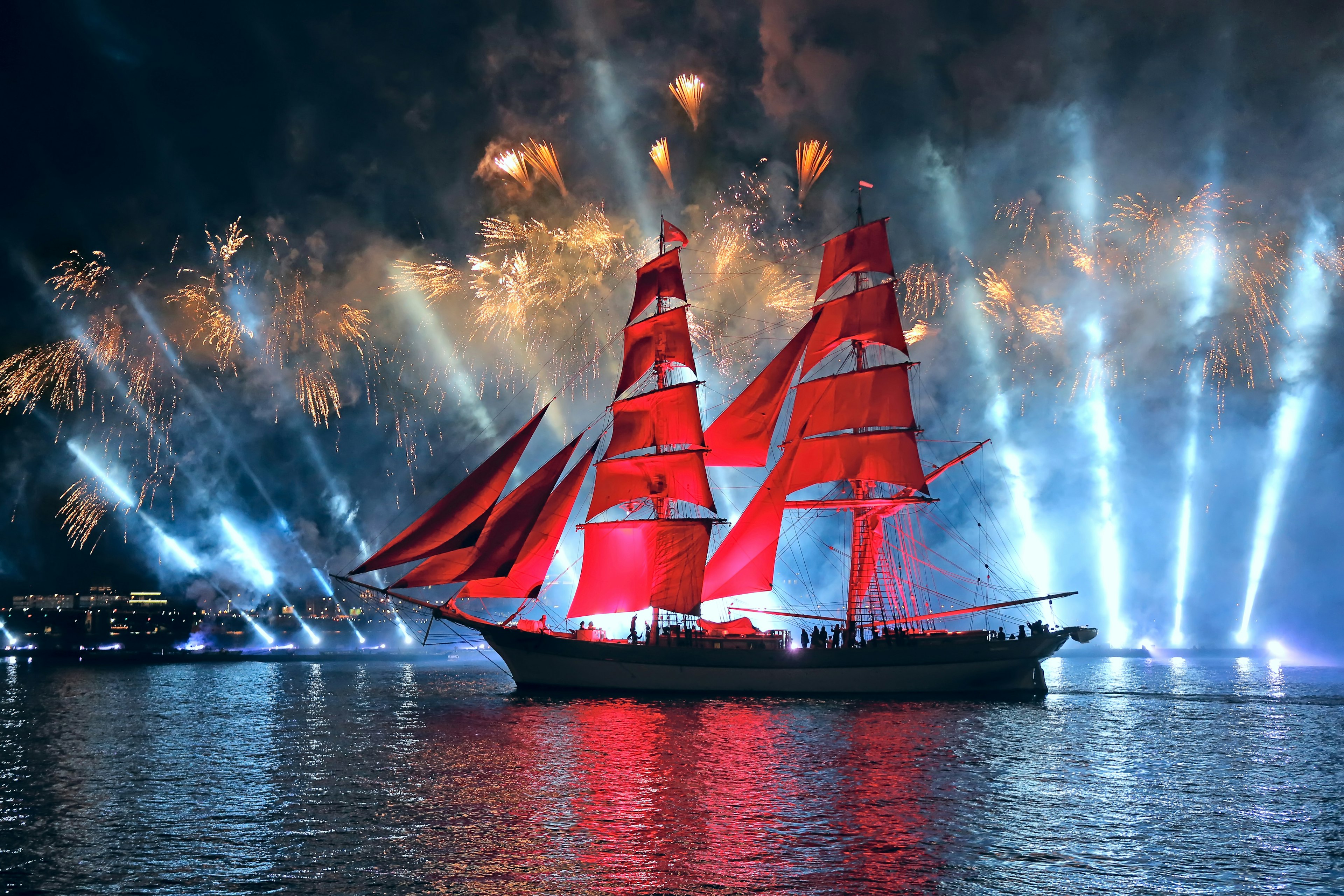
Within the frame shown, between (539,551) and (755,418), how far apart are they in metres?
18.4

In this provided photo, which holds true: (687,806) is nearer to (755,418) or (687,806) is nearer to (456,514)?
(456,514)

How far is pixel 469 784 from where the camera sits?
28.4 meters

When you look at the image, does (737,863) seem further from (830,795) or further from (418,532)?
(418,532)

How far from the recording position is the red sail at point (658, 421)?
65375mm

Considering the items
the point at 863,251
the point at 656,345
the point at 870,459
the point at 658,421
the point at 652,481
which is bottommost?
the point at 652,481

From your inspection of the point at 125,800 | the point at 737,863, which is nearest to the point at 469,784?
the point at 125,800

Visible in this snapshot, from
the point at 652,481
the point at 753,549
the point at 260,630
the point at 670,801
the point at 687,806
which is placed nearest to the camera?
the point at 687,806

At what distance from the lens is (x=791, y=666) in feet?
192

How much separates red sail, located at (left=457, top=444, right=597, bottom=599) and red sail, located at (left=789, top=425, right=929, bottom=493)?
15539mm

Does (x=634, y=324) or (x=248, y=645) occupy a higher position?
(x=634, y=324)

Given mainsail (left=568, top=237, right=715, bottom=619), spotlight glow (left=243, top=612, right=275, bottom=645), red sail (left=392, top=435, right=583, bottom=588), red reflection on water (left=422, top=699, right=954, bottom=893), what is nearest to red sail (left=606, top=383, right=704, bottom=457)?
mainsail (left=568, top=237, right=715, bottom=619)

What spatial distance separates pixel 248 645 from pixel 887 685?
129m

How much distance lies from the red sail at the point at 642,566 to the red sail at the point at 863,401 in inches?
453

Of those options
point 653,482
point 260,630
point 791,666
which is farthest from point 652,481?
point 260,630
